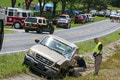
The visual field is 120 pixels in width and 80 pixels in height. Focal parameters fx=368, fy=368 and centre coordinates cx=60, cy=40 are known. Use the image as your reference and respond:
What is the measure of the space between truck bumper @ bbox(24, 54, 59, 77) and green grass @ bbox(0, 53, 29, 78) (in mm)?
466

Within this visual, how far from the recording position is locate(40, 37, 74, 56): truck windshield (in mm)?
16750

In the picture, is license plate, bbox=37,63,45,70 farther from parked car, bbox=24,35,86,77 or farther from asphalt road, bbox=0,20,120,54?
asphalt road, bbox=0,20,120,54

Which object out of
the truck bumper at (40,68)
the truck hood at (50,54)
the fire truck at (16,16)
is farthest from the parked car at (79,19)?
the truck bumper at (40,68)

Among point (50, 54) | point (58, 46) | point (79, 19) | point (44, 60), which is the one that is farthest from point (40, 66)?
point (79, 19)

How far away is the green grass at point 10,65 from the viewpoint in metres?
14.7

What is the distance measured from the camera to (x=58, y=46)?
1700cm

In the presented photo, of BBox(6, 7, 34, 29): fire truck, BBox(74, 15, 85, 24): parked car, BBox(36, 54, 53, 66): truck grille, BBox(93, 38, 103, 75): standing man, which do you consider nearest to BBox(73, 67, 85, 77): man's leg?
BBox(93, 38, 103, 75): standing man

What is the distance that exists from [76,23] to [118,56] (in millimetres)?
41843

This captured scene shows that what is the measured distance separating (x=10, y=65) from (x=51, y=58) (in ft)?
6.01

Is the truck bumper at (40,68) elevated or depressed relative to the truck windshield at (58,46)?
depressed

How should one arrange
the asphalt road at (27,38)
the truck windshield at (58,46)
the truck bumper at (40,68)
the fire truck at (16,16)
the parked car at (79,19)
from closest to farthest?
the truck bumper at (40,68) → the truck windshield at (58,46) → the asphalt road at (27,38) → the fire truck at (16,16) → the parked car at (79,19)

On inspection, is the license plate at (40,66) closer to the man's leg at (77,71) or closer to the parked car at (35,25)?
the man's leg at (77,71)

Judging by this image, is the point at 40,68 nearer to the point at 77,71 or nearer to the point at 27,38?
the point at 77,71

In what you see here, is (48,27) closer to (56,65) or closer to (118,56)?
(118,56)
